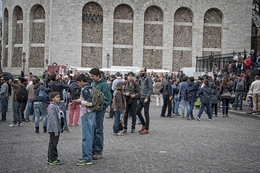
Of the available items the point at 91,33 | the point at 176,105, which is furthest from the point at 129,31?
the point at 176,105

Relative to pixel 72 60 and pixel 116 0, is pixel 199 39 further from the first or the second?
pixel 72 60

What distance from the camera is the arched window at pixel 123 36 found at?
47894mm

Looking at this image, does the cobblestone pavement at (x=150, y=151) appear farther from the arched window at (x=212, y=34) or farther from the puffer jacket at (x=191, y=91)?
the arched window at (x=212, y=34)

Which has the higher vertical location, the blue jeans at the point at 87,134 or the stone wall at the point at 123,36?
the stone wall at the point at 123,36

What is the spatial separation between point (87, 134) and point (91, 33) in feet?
130

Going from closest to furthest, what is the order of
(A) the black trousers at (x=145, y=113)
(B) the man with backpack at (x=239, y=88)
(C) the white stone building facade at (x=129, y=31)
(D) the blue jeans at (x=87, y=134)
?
1. (D) the blue jeans at (x=87, y=134)
2. (A) the black trousers at (x=145, y=113)
3. (B) the man with backpack at (x=239, y=88)
4. (C) the white stone building facade at (x=129, y=31)

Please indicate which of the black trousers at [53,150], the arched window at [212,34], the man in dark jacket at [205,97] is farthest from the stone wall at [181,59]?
the black trousers at [53,150]

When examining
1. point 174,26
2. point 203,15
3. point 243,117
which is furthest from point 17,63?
point 243,117

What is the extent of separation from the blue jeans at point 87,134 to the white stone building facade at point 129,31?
38377 mm

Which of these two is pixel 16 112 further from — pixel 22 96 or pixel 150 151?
pixel 150 151

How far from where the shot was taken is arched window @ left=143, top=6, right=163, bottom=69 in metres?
48.5

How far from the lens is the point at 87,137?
28.3ft

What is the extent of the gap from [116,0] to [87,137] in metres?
40.2

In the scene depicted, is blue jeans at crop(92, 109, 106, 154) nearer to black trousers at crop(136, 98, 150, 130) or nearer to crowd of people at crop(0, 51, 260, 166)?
crowd of people at crop(0, 51, 260, 166)
